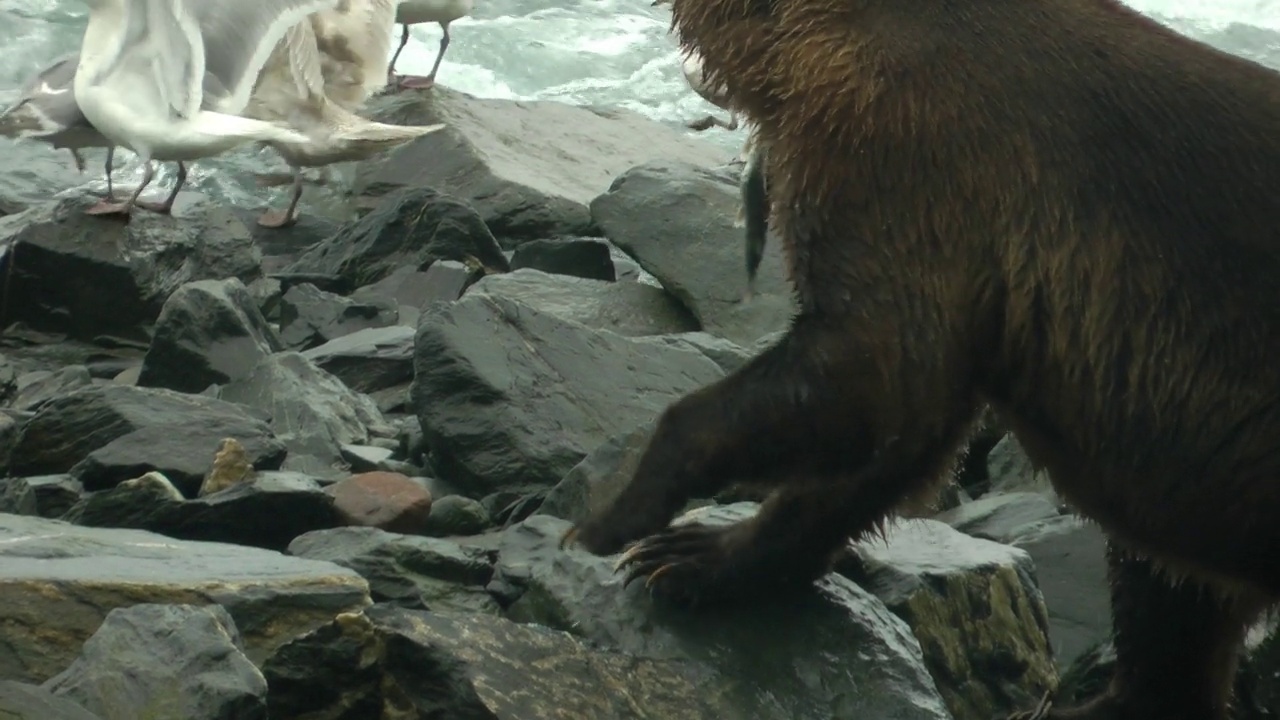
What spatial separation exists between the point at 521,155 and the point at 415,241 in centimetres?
269

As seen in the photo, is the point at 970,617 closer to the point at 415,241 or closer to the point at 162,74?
the point at 415,241

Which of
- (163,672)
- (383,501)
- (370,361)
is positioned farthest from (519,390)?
(163,672)

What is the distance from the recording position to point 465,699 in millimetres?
3785

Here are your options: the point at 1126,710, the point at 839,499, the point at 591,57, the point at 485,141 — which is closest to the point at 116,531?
the point at 839,499

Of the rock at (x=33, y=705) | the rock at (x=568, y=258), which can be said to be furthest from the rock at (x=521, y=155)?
the rock at (x=33, y=705)

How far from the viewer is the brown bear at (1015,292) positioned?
4164mm

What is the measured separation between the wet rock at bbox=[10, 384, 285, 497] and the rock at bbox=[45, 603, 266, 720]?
7.29 feet

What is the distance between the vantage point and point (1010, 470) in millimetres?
7211

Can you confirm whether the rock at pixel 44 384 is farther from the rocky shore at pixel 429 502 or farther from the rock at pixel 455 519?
the rock at pixel 455 519

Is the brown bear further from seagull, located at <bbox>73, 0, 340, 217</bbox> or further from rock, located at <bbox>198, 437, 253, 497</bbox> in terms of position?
seagull, located at <bbox>73, 0, 340, 217</bbox>

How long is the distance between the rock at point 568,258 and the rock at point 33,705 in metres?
6.26

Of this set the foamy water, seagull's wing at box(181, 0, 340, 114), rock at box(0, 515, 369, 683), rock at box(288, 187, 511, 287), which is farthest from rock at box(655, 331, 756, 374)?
the foamy water

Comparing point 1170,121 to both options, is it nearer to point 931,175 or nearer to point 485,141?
point 931,175

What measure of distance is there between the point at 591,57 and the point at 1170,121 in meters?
16.0
